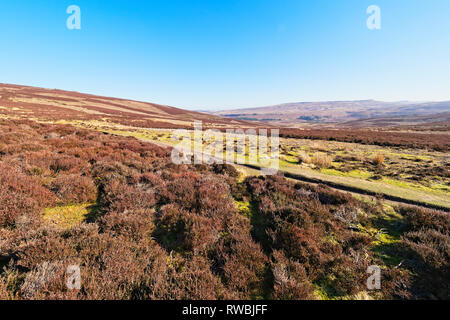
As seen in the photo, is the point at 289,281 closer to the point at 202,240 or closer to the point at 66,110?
the point at 202,240

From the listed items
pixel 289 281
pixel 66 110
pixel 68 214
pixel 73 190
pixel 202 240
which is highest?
pixel 66 110

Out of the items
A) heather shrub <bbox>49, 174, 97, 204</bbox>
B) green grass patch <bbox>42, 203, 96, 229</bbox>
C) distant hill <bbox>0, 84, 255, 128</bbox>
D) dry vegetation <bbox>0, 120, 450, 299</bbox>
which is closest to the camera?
dry vegetation <bbox>0, 120, 450, 299</bbox>

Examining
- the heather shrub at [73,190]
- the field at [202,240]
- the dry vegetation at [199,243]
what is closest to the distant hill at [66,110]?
the heather shrub at [73,190]

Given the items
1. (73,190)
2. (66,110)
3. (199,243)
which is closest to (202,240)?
(199,243)

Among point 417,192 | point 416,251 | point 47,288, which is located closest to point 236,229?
point 47,288

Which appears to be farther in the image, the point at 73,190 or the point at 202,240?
the point at 73,190

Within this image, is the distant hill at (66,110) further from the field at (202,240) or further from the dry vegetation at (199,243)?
the dry vegetation at (199,243)

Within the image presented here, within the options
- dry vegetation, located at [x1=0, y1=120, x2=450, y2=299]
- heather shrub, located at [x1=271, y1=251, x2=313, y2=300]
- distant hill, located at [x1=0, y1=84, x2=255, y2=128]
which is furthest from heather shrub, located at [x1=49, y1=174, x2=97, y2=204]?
distant hill, located at [x1=0, y1=84, x2=255, y2=128]

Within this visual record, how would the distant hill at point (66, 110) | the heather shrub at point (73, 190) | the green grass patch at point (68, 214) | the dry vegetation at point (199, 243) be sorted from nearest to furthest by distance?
the dry vegetation at point (199, 243)
the green grass patch at point (68, 214)
the heather shrub at point (73, 190)
the distant hill at point (66, 110)

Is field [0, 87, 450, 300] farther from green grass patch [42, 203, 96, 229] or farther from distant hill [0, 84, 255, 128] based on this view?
distant hill [0, 84, 255, 128]

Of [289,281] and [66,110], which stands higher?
[66,110]
